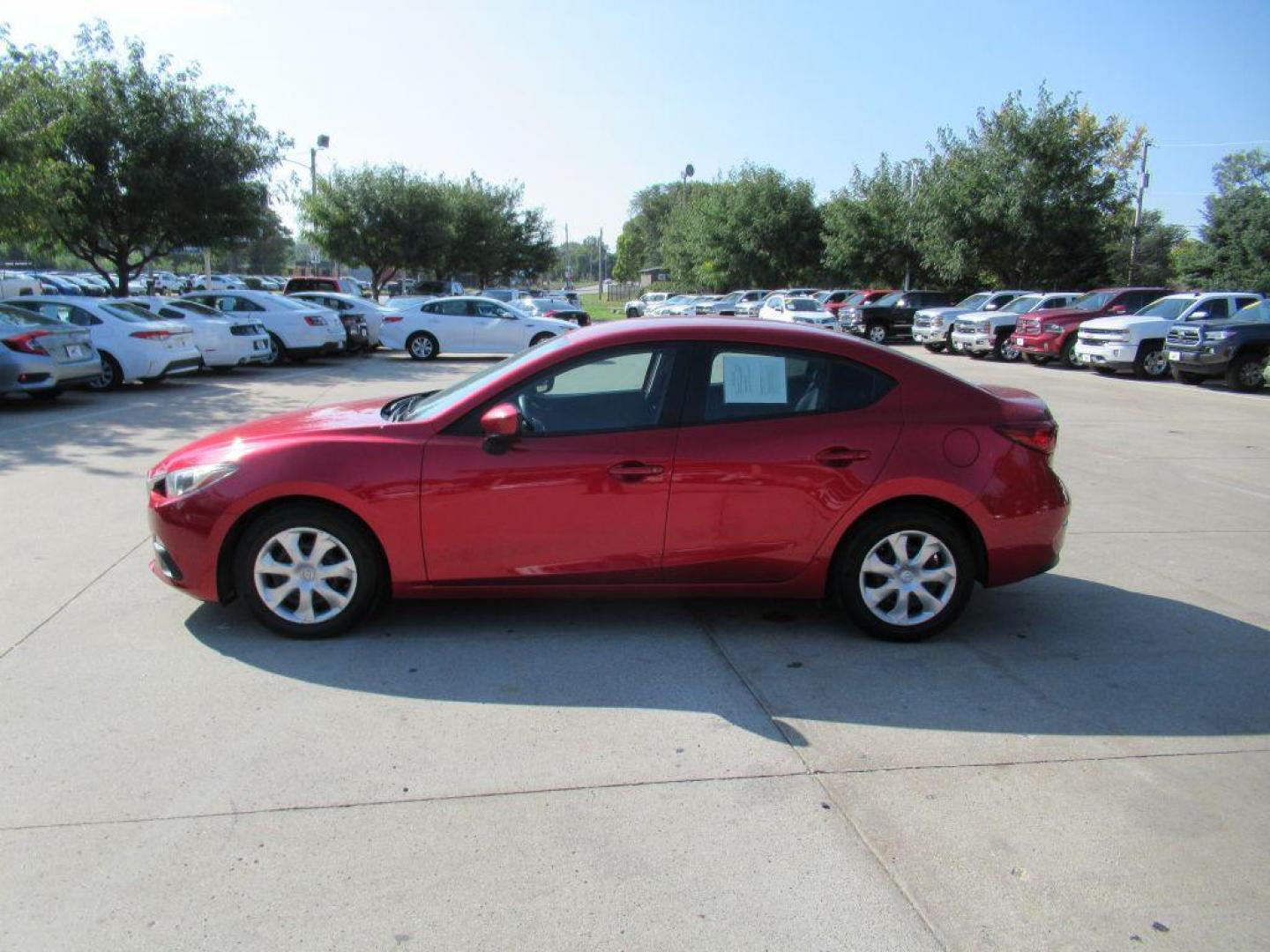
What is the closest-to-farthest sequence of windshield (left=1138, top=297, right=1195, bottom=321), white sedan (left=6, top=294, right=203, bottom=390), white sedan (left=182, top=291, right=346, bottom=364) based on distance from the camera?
1. white sedan (left=6, top=294, right=203, bottom=390)
2. white sedan (left=182, top=291, right=346, bottom=364)
3. windshield (left=1138, top=297, right=1195, bottom=321)

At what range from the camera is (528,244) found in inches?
2228

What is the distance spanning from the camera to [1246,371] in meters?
18.8

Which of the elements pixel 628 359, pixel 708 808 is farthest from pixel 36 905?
pixel 628 359

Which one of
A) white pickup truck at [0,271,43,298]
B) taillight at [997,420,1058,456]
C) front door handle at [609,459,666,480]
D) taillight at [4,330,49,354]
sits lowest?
white pickup truck at [0,271,43,298]

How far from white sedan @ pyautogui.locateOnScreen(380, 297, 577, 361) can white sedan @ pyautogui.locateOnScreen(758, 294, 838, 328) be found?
9.22 m

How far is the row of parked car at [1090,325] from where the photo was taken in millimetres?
18797

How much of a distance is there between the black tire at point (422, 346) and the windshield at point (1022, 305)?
49.5 feet

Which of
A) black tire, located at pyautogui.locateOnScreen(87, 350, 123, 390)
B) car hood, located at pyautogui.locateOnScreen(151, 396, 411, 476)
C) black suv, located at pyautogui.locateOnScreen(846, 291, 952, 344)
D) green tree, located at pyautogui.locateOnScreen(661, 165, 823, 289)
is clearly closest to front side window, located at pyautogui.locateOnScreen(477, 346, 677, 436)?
car hood, located at pyautogui.locateOnScreen(151, 396, 411, 476)

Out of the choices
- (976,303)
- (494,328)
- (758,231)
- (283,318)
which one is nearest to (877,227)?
(758,231)

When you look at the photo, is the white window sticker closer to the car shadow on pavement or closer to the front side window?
the front side window

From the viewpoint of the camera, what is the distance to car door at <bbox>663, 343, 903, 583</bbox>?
4672mm

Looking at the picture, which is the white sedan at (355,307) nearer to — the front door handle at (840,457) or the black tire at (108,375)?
the black tire at (108,375)

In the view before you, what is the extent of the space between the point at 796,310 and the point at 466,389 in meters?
28.3

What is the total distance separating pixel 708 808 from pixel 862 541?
1.87 meters
